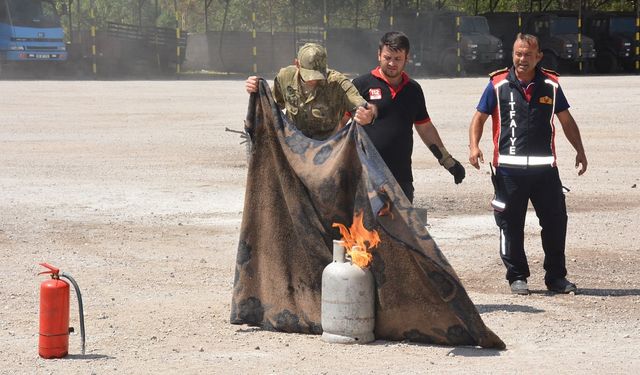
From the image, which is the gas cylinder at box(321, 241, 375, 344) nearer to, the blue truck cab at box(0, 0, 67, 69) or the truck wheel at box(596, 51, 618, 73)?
the blue truck cab at box(0, 0, 67, 69)

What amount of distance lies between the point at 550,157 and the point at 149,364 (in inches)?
129

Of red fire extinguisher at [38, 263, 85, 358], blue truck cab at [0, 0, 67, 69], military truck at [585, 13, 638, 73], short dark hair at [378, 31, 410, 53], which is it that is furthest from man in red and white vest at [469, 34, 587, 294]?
military truck at [585, 13, 638, 73]

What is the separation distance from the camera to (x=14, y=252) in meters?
10.3

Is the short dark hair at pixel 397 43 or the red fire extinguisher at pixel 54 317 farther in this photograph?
the short dark hair at pixel 397 43

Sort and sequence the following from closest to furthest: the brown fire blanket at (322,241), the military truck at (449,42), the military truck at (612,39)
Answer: the brown fire blanket at (322,241)
the military truck at (449,42)
the military truck at (612,39)

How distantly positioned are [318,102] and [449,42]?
40.0 m

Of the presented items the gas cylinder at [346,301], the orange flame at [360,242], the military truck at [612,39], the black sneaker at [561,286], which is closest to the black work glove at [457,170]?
the black sneaker at [561,286]

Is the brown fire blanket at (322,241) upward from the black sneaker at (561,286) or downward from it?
upward

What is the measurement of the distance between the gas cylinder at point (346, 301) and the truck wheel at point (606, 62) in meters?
41.9

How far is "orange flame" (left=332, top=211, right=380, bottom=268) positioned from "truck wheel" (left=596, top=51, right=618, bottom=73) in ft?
137

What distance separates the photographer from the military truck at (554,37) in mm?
45188

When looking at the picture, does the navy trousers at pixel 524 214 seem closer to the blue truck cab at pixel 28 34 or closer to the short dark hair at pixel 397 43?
the short dark hair at pixel 397 43

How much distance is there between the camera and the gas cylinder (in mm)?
6965

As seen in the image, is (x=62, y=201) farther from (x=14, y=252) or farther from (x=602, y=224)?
(x=602, y=224)
